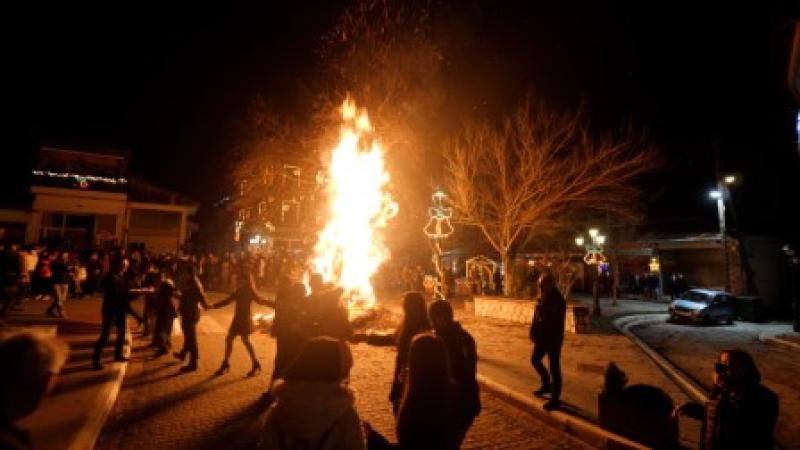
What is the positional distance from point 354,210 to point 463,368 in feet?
39.9

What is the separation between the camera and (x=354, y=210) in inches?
619

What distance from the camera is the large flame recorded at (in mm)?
15680

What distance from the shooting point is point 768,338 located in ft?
46.0

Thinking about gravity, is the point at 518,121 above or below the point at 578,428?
above

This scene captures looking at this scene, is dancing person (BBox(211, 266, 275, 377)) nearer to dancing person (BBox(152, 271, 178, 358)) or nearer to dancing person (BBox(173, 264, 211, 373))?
dancing person (BBox(173, 264, 211, 373))

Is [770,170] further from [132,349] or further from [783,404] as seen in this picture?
[132,349]

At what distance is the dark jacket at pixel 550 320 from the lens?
6.59 m

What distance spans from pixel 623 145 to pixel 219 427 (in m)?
16.5

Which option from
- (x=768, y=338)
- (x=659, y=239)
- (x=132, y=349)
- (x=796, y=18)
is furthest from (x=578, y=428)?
(x=659, y=239)

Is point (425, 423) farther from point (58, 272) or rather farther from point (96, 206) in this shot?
point (96, 206)

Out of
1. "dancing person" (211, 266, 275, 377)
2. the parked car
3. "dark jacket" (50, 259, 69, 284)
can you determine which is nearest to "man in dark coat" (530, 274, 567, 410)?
"dancing person" (211, 266, 275, 377)

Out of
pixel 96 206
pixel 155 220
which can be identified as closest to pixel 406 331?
pixel 96 206

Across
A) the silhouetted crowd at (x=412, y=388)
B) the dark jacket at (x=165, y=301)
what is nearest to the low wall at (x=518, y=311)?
the silhouetted crowd at (x=412, y=388)

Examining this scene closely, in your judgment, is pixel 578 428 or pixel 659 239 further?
pixel 659 239
